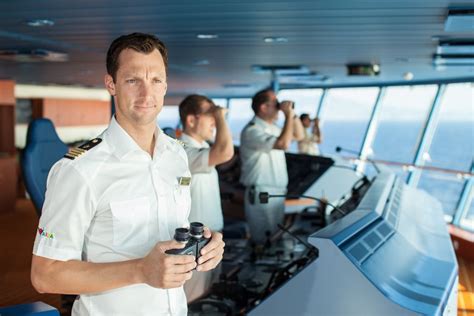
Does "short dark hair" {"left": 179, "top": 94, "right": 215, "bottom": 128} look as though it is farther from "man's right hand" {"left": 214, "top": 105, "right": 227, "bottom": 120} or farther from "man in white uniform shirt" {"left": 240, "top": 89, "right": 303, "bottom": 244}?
"man in white uniform shirt" {"left": 240, "top": 89, "right": 303, "bottom": 244}

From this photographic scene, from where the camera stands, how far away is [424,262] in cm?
245

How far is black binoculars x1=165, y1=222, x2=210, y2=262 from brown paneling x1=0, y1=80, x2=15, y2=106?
26.7 ft

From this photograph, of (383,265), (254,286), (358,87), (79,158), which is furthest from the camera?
(358,87)

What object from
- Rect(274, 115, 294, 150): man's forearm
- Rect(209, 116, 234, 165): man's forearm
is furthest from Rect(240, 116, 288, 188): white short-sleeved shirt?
Rect(209, 116, 234, 165): man's forearm

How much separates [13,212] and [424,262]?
7043 millimetres

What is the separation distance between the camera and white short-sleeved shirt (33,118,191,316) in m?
1.23

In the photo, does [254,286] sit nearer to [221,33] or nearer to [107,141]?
[221,33]

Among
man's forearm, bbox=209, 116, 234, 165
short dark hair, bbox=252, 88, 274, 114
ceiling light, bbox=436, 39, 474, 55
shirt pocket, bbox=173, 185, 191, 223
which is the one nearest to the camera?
shirt pocket, bbox=173, 185, 191, 223

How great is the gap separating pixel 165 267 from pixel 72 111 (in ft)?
37.2

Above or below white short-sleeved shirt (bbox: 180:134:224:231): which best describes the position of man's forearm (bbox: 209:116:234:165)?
above

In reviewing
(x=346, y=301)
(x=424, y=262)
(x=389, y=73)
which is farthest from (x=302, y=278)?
(x=389, y=73)

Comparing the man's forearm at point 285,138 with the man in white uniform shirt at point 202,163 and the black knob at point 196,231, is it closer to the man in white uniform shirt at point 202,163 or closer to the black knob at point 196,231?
the man in white uniform shirt at point 202,163

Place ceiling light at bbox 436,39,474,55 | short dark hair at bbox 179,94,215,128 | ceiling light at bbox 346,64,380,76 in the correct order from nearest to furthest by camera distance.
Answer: short dark hair at bbox 179,94,215,128, ceiling light at bbox 436,39,474,55, ceiling light at bbox 346,64,380,76

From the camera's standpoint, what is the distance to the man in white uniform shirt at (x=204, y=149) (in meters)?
2.99
